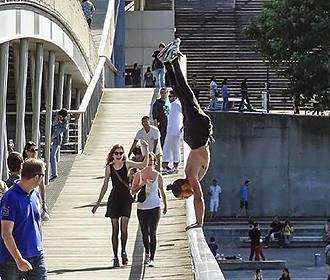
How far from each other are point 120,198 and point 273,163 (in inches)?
1084

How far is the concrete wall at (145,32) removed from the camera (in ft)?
173

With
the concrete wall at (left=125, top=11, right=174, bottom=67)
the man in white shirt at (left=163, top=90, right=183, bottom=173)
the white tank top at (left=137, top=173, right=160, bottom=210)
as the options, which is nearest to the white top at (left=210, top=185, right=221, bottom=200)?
the concrete wall at (left=125, top=11, right=174, bottom=67)

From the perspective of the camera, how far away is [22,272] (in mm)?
10031

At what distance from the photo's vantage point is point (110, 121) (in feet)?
90.5

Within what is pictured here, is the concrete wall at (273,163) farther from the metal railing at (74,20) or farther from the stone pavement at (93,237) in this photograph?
the stone pavement at (93,237)

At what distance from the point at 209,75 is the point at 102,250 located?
34974mm

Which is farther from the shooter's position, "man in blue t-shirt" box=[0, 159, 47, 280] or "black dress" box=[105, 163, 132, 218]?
"black dress" box=[105, 163, 132, 218]

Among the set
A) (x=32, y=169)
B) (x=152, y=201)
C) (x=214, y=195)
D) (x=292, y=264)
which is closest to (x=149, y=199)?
(x=152, y=201)

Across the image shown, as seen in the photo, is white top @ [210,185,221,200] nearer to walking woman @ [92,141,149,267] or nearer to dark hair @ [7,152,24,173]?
walking woman @ [92,141,149,267]

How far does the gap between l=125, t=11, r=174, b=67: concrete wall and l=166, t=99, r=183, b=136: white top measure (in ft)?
103

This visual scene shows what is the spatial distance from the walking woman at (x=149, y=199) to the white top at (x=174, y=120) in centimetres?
605

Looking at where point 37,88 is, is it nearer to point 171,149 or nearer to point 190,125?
point 171,149

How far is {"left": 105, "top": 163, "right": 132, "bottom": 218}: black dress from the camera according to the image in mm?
15078

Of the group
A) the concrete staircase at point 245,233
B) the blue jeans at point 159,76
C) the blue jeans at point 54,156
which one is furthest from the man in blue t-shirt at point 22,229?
the concrete staircase at point 245,233
